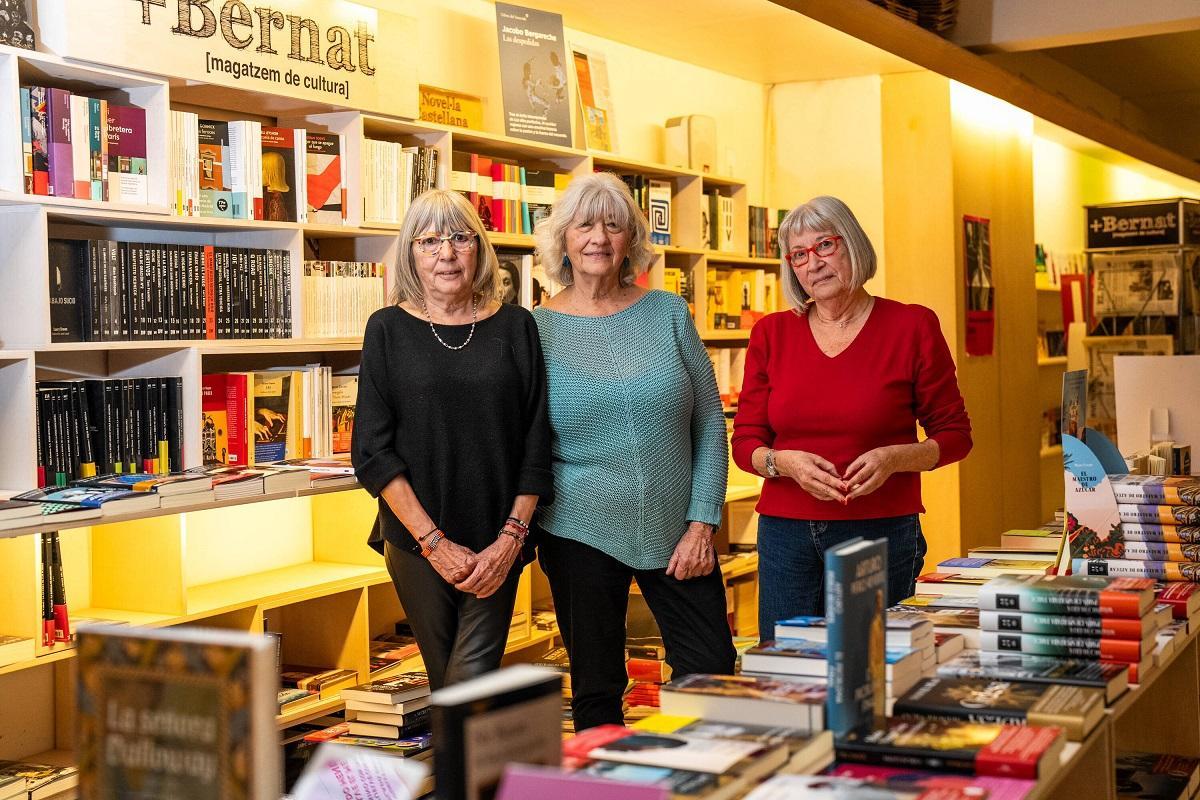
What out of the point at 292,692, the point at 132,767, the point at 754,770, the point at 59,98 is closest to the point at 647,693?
the point at 292,692

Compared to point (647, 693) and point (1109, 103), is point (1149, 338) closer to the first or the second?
point (1109, 103)

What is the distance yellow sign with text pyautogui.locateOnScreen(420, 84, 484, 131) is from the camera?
13.7 ft

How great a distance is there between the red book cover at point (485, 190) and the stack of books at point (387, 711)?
58.9 inches

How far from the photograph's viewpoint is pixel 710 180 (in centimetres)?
532

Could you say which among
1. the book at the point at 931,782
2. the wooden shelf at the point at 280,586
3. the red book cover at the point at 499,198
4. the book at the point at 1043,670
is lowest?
the wooden shelf at the point at 280,586

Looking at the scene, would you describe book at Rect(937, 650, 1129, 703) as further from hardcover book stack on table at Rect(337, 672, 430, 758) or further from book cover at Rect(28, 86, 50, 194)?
book cover at Rect(28, 86, 50, 194)

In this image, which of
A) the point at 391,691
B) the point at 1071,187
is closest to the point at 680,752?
the point at 391,691

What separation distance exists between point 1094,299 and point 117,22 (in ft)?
25.0

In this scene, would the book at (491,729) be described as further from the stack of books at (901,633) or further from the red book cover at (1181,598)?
the red book cover at (1181,598)

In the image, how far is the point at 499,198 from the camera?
4.15 m

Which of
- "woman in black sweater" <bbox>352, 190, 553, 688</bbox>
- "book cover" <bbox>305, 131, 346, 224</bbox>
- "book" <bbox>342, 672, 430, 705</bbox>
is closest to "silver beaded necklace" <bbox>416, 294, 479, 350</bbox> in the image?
"woman in black sweater" <bbox>352, 190, 553, 688</bbox>

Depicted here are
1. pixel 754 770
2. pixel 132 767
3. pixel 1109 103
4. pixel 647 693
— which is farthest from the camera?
pixel 1109 103

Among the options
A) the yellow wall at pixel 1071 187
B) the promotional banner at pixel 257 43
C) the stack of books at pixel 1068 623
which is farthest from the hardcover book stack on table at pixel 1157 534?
the yellow wall at pixel 1071 187

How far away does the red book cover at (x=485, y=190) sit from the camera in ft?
13.4
